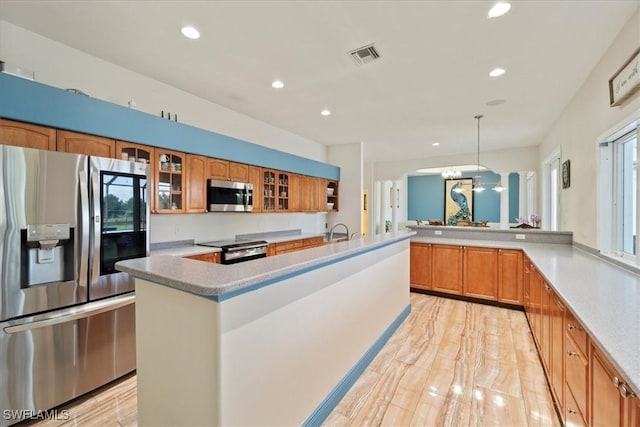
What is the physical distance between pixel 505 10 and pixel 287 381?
2.89 m

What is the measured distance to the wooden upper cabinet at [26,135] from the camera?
195cm

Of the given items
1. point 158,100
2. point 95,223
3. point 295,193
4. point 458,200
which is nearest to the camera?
point 95,223

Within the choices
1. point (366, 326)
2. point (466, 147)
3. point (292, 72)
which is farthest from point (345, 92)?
point (466, 147)

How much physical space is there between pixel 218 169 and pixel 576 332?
3.74 meters

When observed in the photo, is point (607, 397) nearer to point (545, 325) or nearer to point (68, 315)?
point (545, 325)

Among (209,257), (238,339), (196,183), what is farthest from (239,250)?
(238,339)

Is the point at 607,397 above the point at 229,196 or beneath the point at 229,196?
beneath

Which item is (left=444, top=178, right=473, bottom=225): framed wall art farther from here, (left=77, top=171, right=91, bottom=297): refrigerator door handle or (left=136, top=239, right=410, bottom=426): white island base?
(left=77, top=171, right=91, bottom=297): refrigerator door handle

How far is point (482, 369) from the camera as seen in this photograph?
245 centimetres

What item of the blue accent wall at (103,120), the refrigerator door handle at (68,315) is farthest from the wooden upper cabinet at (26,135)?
the refrigerator door handle at (68,315)

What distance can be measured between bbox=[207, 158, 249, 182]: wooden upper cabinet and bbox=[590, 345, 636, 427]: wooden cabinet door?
3751mm

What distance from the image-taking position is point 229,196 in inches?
149

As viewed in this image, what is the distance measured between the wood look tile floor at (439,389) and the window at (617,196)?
126cm

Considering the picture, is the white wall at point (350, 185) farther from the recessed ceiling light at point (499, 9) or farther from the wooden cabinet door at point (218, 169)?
the recessed ceiling light at point (499, 9)
